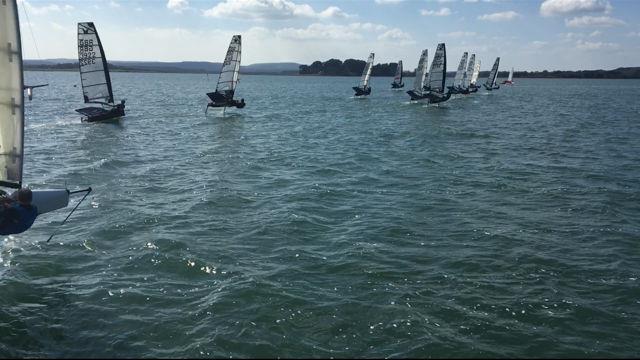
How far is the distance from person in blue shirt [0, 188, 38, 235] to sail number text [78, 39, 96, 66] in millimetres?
38461

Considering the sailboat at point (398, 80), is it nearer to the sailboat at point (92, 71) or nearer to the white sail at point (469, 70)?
the white sail at point (469, 70)

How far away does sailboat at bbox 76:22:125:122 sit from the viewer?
4575 cm

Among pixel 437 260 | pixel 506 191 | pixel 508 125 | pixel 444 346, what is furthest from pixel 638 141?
pixel 444 346

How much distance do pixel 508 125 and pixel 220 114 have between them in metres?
31.4

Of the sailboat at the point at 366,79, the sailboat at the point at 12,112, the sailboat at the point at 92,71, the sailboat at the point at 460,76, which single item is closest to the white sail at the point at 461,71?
the sailboat at the point at 460,76

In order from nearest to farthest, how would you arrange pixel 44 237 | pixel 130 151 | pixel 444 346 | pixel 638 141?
pixel 444 346, pixel 44 237, pixel 130 151, pixel 638 141

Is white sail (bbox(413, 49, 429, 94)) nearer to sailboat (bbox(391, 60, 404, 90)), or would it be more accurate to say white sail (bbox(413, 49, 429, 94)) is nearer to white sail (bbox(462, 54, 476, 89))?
white sail (bbox(462, 54, 476, 89))

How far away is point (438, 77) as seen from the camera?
68.9m

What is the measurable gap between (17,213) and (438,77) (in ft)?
208

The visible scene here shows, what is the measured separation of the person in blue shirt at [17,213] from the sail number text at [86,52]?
38461 millimetres

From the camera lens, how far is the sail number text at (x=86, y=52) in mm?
45969

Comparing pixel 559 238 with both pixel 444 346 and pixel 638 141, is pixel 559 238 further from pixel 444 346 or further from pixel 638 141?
pixel 638 141

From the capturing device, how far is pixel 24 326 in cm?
1043

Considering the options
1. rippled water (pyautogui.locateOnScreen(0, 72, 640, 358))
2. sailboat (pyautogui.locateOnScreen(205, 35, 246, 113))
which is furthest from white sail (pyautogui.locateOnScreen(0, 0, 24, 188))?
sailboat (pyautogui.locateOnScreen(205, 35, 246, 113))
